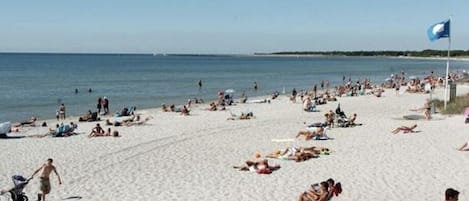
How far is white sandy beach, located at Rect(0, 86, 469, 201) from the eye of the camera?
11.4 meters

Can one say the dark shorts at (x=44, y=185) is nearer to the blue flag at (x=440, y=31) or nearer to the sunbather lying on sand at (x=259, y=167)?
the sunbather lying on sand at (x=259, y=167)

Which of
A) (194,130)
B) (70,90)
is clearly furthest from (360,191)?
(70,90)

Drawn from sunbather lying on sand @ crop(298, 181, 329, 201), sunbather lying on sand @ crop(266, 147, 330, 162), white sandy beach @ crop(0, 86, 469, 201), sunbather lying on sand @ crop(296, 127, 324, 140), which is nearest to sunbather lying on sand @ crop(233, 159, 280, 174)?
white sandy beach @ crop(0, 86, 469, 201)

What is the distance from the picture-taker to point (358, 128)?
20.4 metres

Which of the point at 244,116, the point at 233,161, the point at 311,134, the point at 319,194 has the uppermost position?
the point at 319,194

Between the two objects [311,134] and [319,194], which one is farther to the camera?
[311,134]

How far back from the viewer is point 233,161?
14594 millimetres

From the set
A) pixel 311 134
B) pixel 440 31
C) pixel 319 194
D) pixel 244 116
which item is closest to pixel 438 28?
pixel 440 31

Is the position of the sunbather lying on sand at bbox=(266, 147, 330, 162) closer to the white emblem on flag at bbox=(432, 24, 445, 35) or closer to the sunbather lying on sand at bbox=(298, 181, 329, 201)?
the sunbather lying on sand at bbox=(298, 181, 329, 201)

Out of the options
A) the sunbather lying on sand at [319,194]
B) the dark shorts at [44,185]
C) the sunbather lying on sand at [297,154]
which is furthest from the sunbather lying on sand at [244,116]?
the sunbather lying on sand at [319,194]

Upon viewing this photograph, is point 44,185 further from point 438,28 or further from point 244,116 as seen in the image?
point 438,28

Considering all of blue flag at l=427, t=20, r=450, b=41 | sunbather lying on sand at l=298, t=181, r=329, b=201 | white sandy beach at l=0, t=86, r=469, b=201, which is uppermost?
blue flag at l=427, t=20, r=450, b=41

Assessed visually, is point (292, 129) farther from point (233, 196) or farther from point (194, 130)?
point (233, 196)

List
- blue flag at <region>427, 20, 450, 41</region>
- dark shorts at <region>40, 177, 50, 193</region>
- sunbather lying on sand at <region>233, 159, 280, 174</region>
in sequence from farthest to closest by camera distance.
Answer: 1. blue flag at <region>427, 20, 450, 41</region>
2. sunbather lying on sand at <region>233, 159, 280, 174</region>
3. dark shorts at <region>40, 177, 50, 193</region>
